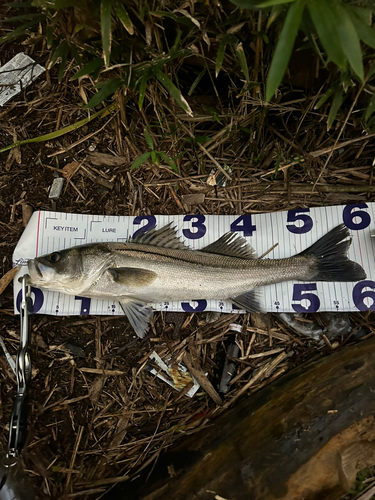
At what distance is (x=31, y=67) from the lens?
3895 millimetres

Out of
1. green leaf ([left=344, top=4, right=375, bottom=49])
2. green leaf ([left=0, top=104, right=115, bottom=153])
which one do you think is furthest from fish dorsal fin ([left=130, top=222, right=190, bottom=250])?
green leaf ([left=344, top=4, right=375, bottom=49])

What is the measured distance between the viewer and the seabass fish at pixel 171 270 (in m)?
3.27

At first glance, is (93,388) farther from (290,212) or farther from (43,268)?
(290,212)

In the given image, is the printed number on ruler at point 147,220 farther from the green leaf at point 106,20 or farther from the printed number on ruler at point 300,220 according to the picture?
the green leaf at point 106,20

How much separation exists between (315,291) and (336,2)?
8.23ft

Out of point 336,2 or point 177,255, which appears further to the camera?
point 177,255

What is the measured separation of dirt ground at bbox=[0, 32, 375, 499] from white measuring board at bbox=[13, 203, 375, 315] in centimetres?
12

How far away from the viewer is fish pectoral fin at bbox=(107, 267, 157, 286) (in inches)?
128

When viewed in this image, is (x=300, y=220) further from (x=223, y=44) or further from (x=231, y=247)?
(x=223, y=44)

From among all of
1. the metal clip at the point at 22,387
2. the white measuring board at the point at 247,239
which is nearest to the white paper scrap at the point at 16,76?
the white measuring board at the point at 247,239

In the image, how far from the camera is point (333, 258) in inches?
134

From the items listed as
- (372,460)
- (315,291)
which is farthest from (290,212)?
(372,460)

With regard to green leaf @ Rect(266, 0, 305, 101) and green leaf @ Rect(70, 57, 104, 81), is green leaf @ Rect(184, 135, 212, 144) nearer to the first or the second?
green leaf @ Rect(70, 57, 104, 81)

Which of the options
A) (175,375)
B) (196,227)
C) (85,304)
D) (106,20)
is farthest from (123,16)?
(175,375)
